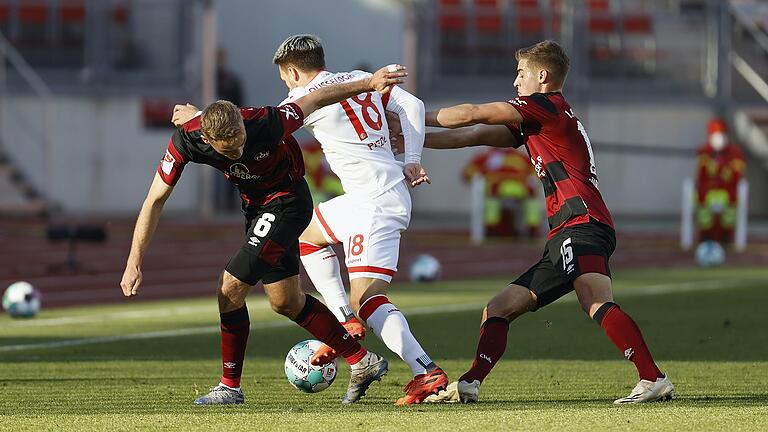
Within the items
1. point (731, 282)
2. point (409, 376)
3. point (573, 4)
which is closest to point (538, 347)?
point (409, 376)

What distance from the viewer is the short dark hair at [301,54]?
7.88 m

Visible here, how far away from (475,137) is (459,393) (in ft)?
4.70

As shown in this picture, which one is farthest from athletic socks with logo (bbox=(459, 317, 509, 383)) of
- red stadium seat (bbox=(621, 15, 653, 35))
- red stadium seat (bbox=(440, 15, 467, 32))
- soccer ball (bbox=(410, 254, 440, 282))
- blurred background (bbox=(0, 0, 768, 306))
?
red stadium seat (bbox=(621, 15, 653, 35))

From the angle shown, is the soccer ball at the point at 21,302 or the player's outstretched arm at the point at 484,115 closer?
the player's outstretched arm at the point at 484,115

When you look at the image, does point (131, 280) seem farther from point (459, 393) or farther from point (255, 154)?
point (459, 393)

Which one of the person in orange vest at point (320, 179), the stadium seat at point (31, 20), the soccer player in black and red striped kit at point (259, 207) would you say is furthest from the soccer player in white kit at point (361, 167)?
the stadium seat at point (31, 20)

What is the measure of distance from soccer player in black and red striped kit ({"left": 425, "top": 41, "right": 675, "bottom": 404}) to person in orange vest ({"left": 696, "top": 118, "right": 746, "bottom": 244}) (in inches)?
571

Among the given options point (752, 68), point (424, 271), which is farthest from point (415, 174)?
point (752, 68)

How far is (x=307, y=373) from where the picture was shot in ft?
25.8

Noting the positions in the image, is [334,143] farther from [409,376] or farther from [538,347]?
[538,347]

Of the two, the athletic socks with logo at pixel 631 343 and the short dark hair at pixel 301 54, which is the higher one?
the short dark hair at pixel 301 54

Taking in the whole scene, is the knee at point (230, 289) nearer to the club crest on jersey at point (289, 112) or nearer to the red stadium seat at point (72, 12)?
the club crest on jersey at point (289, 112)

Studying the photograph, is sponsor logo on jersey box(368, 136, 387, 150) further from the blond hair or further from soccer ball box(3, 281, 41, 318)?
soccer ball box(3, 281, 41, 318)

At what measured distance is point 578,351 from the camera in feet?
34.6
